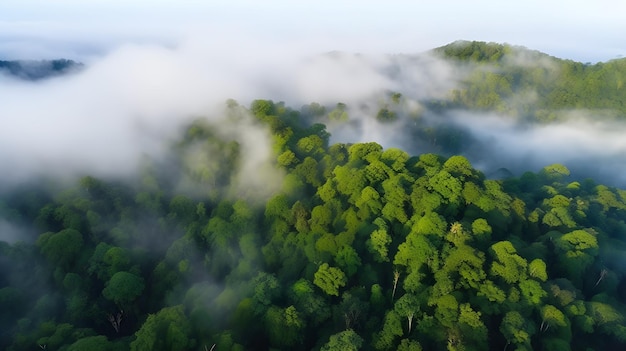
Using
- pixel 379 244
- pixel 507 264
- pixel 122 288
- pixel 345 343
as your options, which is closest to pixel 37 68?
pixel 122 288

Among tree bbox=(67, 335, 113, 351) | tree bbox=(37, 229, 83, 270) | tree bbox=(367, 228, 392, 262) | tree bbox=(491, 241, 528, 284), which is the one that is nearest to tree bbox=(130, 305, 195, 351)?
tree bbox=(67, 335, 113, 351)

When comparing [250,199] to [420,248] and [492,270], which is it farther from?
[492,270]

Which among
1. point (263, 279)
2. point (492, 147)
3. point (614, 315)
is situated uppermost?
point (614, 315)

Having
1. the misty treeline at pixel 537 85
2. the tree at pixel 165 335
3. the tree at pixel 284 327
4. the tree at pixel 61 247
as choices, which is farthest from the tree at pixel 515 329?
the misty treeline at pixel 537 85

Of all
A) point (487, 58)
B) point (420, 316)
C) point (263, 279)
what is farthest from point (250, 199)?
point (487, 58)

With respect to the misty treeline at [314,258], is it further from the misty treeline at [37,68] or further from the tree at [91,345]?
the misty treeline at [37,68]

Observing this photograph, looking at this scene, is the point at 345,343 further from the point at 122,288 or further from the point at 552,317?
the point at 122,288
